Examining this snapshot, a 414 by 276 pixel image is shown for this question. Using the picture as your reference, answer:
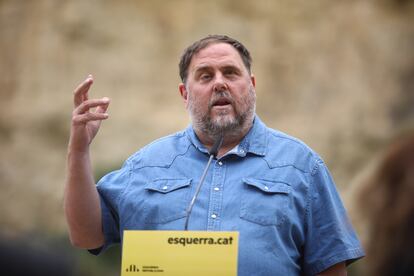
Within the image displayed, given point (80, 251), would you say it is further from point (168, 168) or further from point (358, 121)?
point (168, 168)

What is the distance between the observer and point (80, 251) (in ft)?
16.4

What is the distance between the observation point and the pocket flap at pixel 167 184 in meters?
1.91

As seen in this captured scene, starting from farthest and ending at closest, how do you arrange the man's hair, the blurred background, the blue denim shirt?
the blurred background → the man's hair → the blue denim shirt

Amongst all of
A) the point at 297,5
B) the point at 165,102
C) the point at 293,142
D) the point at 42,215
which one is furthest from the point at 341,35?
the point at 293,142

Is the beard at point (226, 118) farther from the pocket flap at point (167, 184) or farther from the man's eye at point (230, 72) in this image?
the pocket flap at point (167, 184)

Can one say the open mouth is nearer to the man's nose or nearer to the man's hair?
the man's nose

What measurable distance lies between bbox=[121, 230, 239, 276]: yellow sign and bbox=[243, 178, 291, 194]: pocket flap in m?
0.26

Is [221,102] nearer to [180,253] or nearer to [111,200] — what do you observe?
[111,200]

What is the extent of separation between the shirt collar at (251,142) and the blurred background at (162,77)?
124 inches

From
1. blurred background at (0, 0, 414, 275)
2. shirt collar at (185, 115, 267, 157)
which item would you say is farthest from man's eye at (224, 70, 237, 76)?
blurred background at (0, 0, 414, 275)

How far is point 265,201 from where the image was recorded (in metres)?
1.84

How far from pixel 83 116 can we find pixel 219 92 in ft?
1.29

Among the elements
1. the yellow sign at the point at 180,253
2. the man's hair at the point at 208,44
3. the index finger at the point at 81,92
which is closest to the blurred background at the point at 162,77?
the man's hair at the point at 208,44

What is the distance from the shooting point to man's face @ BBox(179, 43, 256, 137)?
2.00 metres
